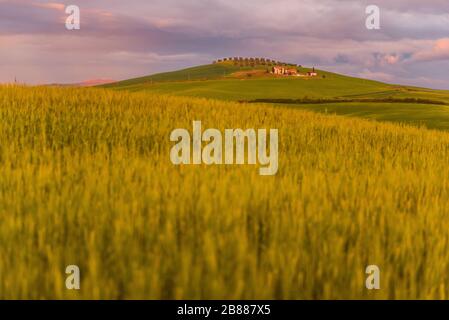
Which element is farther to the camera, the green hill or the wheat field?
the green hill

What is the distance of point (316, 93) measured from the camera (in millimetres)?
73688

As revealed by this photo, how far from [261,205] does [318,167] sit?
99.2 inches

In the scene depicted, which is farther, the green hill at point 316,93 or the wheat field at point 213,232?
the green hill at point 316,93

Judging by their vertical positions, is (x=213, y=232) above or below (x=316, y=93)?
below

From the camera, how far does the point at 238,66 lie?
4729 inches

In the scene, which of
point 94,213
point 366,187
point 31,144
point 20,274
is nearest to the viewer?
point 20,274

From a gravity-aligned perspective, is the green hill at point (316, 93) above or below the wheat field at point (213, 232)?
above

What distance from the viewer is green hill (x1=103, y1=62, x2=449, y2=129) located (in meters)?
32.9

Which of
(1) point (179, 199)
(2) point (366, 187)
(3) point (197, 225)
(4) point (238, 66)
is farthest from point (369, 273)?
(4) point (238, 66)

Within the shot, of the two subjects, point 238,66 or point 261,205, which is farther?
point 238,66

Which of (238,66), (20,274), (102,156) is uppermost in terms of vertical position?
(238,66)

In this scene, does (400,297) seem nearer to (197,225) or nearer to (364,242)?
(364,242)

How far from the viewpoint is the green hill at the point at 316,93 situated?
108 ft

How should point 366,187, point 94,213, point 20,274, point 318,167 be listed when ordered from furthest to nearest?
point 318,167
point 366,187
point 94,213
point 20,274
